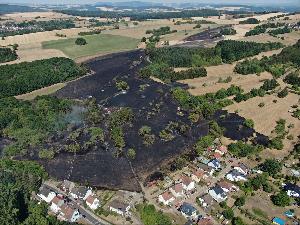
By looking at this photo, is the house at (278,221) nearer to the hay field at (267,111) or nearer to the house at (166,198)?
the house at (166,198)

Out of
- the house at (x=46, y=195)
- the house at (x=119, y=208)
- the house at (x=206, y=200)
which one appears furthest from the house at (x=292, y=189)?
the house at (x=46, y=195)

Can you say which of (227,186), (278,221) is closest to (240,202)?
(227,186)

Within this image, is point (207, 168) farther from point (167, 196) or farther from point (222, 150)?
point (167, 196)

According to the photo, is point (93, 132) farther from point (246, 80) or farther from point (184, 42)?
point (184, 42)

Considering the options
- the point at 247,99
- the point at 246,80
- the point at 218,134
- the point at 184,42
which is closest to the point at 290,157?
the point at 218,134

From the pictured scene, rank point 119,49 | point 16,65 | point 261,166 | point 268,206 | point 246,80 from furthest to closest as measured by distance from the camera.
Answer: point 119,49
point 16,65
point 246,80
point 261,166
point 268,206

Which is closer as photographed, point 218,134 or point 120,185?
point 120,185

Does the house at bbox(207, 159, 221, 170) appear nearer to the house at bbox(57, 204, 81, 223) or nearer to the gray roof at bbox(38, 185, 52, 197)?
the house at bbox(57, 204, 81, 223)
